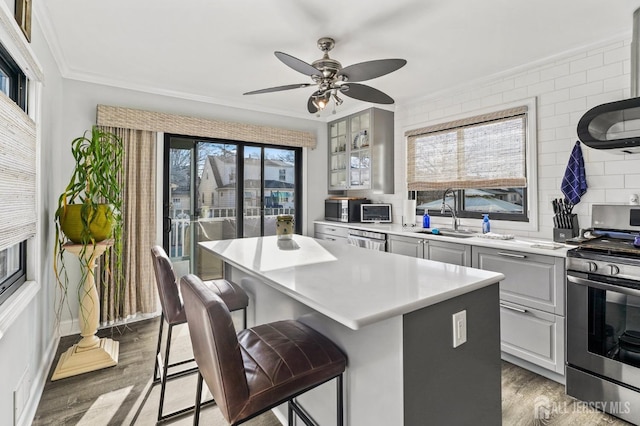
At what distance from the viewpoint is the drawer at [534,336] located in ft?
7.39

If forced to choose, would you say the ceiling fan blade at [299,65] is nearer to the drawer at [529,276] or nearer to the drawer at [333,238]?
the drawer at [529,276]

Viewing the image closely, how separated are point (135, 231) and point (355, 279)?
2824mm

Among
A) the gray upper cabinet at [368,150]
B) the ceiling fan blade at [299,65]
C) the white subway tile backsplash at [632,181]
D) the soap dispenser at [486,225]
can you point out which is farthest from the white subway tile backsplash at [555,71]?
the ceiling fan blade at [299,65]

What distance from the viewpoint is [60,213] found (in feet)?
7.89

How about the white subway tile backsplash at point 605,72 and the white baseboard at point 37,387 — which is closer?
the white baseboard at point 37,387

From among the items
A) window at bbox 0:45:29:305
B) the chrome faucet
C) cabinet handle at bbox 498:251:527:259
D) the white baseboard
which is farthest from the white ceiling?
the white baseboard

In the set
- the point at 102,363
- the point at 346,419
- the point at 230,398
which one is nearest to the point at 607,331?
the point at 346,419

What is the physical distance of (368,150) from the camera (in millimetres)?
4152

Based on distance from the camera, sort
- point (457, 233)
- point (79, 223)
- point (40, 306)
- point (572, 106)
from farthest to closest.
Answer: point (457, 233)
point (572, 106)
point (79, 223)
point (40, 306)

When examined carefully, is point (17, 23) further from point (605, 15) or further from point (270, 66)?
point (605, 15)

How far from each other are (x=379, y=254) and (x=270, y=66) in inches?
80.7

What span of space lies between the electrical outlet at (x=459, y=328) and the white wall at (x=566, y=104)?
204 centimetres

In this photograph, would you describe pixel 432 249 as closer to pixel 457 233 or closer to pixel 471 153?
pixel 457 233

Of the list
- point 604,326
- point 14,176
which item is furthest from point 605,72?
point 14,176
